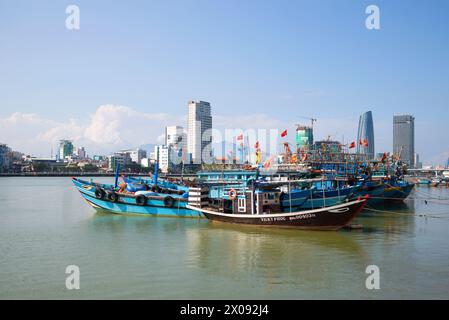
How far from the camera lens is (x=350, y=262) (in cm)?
1803

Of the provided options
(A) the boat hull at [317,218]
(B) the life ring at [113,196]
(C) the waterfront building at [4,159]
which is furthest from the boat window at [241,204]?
(C) the waterfront building at [4,159]

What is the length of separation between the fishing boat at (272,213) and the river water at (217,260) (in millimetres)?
584

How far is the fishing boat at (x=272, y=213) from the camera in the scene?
79.4ft

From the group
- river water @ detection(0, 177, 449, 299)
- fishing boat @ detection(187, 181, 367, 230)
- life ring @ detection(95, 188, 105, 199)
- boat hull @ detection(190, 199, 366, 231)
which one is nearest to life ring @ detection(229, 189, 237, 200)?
fishing boat @ detection(187, 181, 367, 230)

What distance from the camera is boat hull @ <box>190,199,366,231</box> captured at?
24.1 meters

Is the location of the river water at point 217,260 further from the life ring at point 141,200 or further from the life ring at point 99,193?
the life ring at point 99,193

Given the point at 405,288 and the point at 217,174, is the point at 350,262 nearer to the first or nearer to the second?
the point at 405,288

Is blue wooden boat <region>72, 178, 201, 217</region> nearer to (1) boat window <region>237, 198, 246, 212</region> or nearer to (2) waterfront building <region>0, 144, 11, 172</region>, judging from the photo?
(1) boat window <region>237, 198, 246, 212</region>

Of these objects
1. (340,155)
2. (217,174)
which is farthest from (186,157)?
(217,174)

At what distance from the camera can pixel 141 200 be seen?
32781mm
